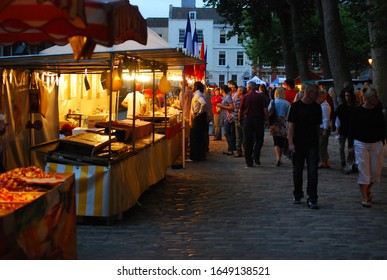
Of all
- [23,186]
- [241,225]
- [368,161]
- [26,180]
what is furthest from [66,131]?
[23,186]

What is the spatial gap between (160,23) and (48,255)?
3430 inches

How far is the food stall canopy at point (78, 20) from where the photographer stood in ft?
14.2

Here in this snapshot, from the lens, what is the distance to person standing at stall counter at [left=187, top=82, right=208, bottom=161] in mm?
15391

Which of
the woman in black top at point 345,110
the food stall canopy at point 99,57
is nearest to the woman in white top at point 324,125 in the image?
the woman in black top at point 345,110

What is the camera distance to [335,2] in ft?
62.3

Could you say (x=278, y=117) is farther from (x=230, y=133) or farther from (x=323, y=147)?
(x=230, y=133)

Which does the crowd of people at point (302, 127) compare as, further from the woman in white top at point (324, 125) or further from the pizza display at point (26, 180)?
the pizza display at point (26, 180)

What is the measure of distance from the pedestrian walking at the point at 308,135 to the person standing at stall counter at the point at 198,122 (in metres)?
5.93

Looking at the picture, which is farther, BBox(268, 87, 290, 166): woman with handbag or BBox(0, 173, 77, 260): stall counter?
BBox(268, 87, 290, 166): woman with handbag

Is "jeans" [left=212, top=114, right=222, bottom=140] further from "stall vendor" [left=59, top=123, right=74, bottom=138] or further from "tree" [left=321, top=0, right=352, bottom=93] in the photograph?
"stall vendor" [left=59, top=123, right=74, bottom=138]


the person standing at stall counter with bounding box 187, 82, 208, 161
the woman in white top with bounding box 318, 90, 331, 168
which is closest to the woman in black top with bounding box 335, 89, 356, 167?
the woman in white top with bounding box 318, 90, 331, 168

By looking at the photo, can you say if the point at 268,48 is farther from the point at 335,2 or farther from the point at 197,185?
the point at 197,185

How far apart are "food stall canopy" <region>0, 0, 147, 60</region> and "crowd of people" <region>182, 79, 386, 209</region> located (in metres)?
4.55

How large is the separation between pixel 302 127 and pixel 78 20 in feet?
18.8
